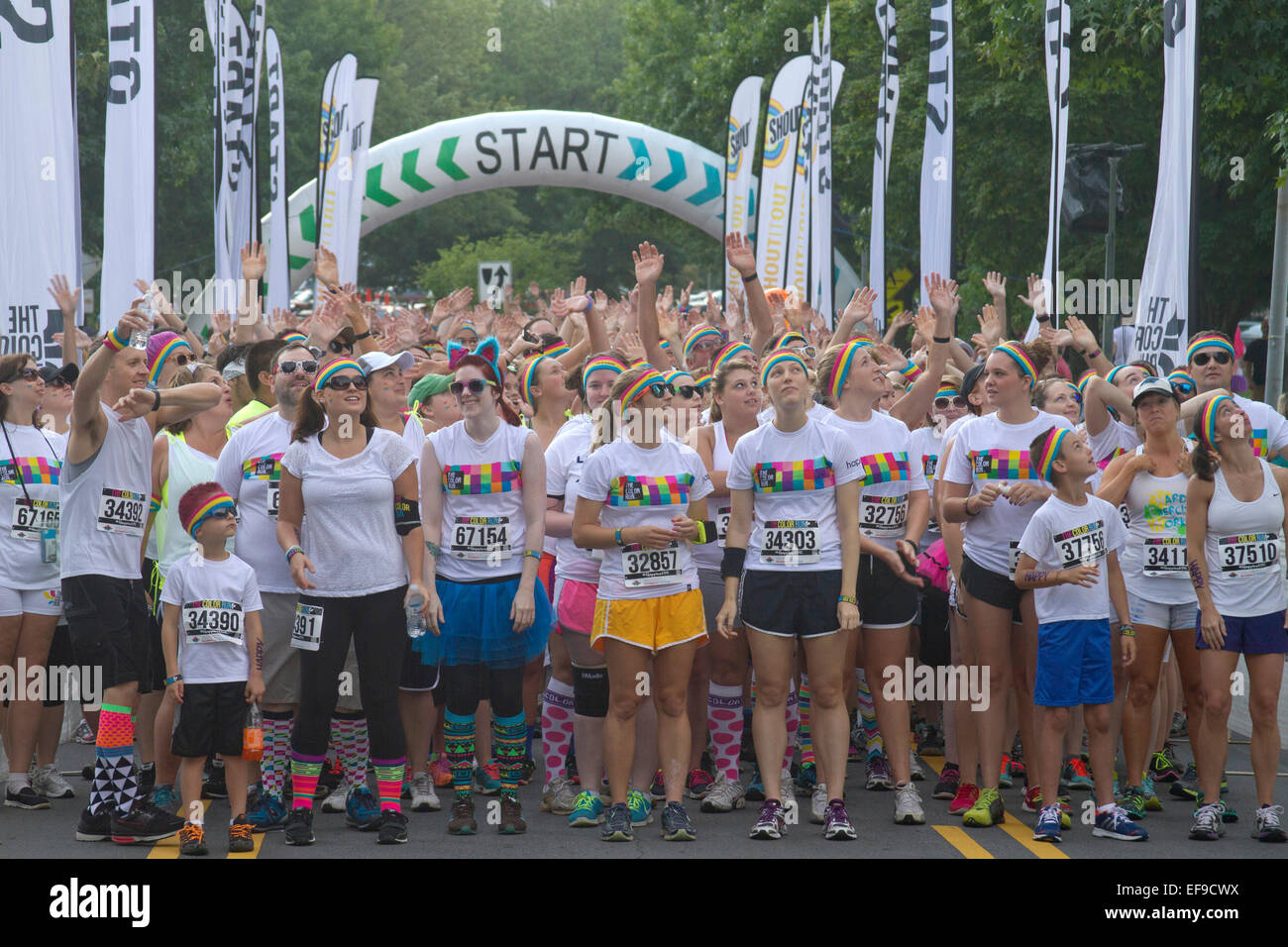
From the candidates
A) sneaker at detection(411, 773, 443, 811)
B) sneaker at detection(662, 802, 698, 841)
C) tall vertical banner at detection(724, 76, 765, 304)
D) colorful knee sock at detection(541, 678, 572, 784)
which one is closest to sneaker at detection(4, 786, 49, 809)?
sneaker at detection(411, 773, 443, 811)

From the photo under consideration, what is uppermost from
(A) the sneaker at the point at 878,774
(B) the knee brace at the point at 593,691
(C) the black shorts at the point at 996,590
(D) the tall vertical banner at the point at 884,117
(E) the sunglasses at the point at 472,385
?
(D) the tall vertical banner at the point at 884,117

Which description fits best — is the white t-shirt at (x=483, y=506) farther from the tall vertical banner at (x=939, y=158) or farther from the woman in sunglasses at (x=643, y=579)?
the tall vertical banner at (x=939, y=158)

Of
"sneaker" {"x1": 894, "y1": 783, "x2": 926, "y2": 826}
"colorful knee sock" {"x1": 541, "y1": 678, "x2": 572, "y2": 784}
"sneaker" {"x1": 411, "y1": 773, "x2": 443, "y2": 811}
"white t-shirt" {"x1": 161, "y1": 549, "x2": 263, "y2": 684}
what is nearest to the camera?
"white t-shirt" {"x1": 161, "y1": 549, "x2": 263, "y2": 684}

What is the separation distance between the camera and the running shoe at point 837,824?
704 cm

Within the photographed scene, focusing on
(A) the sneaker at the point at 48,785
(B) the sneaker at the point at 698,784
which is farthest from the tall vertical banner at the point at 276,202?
(B) the sneaker at the point at 698,784

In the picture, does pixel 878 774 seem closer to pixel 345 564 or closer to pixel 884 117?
pixel 345 564

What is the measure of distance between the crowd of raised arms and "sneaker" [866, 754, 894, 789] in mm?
357

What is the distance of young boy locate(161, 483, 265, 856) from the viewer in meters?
6.68

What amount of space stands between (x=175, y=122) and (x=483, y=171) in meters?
9.78

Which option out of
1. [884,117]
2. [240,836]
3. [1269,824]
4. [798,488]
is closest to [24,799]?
[240,836]

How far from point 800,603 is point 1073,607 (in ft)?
4.04

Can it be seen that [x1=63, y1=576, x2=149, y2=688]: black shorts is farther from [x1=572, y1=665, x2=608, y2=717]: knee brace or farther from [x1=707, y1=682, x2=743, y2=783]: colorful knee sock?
[x1=707, y1=682, x2=743, y2=783]: colorful knee sock

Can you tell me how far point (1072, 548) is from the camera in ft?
23.5

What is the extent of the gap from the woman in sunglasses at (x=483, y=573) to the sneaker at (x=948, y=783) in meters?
2.20
